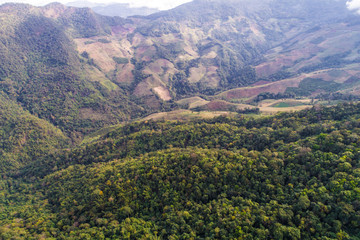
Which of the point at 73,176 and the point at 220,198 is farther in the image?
the point at 73,176

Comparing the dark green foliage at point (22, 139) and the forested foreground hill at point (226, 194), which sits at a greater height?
the forested foreground hill at point (226, 194)

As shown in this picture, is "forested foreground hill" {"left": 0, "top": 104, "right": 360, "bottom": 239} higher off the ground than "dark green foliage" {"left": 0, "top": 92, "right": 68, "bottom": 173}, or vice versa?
"forested foreground hill" {"left": 0, "top": 104, "right": 360, "bottom": 239}

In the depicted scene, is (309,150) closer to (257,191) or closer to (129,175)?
(257,191)

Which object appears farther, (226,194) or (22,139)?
(22,139)

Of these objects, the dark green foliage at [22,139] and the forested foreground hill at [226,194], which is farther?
the dark green foliage at [22,139]

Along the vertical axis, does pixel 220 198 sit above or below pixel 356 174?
below

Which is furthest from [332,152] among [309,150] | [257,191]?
[257,191]

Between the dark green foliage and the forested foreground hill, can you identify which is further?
the dark green foliage

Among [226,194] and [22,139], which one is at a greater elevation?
[226,194]
